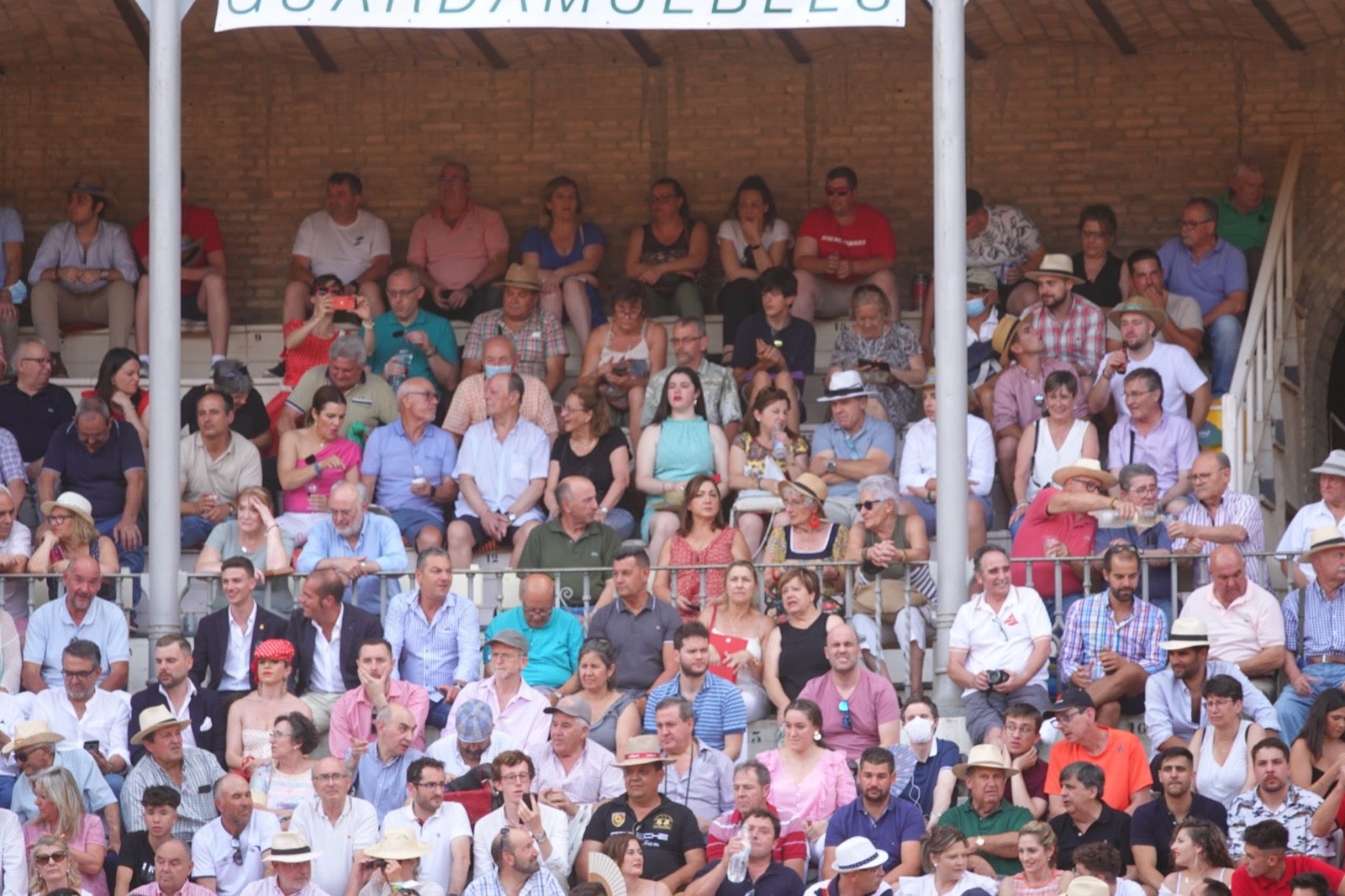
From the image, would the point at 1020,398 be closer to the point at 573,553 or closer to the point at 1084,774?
the point at 573,553

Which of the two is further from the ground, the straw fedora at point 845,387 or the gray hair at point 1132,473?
the straw fedora at point 845,387

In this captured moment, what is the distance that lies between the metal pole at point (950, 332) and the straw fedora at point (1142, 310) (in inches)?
103

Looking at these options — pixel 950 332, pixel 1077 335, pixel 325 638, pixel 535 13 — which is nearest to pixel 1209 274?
pixel 1077 335

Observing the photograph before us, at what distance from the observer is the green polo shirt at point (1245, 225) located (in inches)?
664

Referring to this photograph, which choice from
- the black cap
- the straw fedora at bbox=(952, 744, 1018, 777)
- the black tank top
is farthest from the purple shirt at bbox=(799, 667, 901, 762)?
the black cap

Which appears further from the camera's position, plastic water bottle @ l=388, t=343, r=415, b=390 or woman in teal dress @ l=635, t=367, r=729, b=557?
plastic water bottle @ l=388, t=343, r=415, b=390

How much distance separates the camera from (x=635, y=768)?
1188cm

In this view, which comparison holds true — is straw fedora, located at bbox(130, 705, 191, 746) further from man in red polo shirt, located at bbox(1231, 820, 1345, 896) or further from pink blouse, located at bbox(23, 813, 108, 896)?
man in red polo shirt, located at bbox(1231, 820, 1345, 896)

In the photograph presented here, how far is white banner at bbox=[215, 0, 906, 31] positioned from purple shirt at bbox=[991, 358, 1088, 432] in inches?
120

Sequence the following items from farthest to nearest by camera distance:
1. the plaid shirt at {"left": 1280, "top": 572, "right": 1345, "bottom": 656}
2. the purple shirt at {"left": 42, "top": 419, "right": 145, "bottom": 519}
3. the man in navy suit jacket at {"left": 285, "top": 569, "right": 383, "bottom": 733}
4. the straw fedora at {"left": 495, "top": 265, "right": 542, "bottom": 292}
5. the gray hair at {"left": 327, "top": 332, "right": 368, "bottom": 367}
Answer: the straw fedora at {"left": 495, "top": 265, "right": 542, "bottom": 292}, the gray hair at {"left": 327, "top": 332, "right": 368, "bottom": 367}, the purple shirt at {"left": 42, "top": 419, "right": 145, "bottom": 519}, the man in navy suit jacket at {"left": 285, "top": 569, "right": 383, "bottom": 733}, the plaid shirt at {"left": 1280, "top": 572, "right": 1345, "bottom": 656}

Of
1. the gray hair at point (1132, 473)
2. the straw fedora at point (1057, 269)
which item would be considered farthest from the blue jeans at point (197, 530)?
the straw fedora at point (1057, 269)

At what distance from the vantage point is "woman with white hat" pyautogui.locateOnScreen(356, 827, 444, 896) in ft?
38.0

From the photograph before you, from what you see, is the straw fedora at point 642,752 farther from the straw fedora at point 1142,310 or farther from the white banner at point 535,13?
the straw fedora at point 1142,310

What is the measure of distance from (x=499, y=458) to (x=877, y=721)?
3254mm
